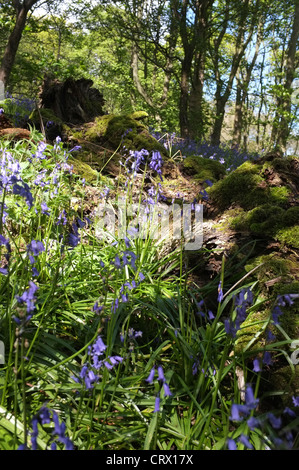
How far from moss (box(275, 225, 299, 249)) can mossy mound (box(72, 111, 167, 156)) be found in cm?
281

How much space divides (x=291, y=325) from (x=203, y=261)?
977 mm

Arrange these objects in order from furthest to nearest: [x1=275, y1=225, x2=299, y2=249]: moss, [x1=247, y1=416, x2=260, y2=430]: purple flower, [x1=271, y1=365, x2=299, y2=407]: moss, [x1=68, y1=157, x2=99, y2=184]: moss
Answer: [x1=68, y1=157, x2=99, y2=184]: moss
[x1=275, y1=225, x2=299, y2=249]: moss
[x1=271, y1=365, x2=299, y2=407]: moss
[x1=247, y1=416, x2=260, y2=430]: purple flower

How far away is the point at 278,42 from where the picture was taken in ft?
74.1

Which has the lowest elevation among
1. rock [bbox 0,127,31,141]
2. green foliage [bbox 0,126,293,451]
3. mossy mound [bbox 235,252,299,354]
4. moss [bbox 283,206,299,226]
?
green foliage [bbox 0,126,293,451]

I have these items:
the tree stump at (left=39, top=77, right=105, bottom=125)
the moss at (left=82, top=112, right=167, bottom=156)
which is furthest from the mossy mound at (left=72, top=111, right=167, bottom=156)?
the tree stump at (left=39, top=77, right=105, bottom=125)

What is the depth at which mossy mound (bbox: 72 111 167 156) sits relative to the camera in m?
4.93

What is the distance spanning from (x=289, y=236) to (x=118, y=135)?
337cm

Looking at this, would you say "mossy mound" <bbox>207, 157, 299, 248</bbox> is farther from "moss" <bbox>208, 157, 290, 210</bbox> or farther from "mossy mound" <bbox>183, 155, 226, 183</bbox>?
"mossy mound" <bbox>183, 155, 226, 183</bbox>

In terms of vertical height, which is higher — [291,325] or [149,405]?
[291,325]

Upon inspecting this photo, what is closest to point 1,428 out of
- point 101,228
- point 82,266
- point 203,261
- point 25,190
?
point 25,190

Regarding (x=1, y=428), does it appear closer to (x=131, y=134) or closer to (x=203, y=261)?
(x=203, y=261)

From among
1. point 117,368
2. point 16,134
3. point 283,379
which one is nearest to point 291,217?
point 283,379

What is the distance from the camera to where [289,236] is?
2.44 m

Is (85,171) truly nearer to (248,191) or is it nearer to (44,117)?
(44,117)
